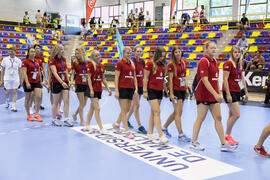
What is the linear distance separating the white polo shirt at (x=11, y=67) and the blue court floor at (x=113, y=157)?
209 cm

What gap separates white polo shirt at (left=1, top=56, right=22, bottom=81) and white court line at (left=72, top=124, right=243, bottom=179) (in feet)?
12.3

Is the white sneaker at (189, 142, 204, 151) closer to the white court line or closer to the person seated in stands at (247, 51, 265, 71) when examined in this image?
the white court line

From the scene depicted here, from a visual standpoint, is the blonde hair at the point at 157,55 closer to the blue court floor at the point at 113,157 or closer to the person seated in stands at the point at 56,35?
the blue court floor at the point at 113,157

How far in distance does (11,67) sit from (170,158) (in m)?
5.49

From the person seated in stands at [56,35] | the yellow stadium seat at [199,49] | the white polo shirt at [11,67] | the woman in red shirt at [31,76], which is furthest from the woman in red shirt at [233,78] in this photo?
the person seated in stands at [56,35]

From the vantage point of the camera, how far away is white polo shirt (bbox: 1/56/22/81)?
7.61 metres

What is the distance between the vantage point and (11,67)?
764 centimetres

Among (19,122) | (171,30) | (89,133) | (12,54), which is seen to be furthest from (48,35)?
(89,133)

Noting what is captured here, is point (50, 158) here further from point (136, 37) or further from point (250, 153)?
point (136, 37)

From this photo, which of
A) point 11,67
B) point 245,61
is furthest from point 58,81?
point 245,61

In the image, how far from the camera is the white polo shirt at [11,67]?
7.61 m

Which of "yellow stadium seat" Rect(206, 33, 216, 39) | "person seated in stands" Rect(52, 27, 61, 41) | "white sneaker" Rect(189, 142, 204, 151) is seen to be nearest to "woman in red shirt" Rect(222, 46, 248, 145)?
"white sneaker" Rect(189, 142, 204, 151)

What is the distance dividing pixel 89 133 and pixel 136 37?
52.6 feet

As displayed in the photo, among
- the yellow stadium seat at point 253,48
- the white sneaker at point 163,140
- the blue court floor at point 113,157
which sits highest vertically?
the yellow stadium seat at point 253,48
